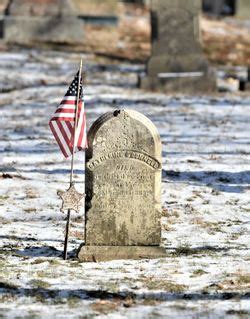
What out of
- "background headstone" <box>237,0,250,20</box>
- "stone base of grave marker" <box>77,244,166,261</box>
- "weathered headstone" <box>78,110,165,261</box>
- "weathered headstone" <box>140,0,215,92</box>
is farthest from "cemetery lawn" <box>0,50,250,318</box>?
"background headstone" <box>237,0,250,20</box>

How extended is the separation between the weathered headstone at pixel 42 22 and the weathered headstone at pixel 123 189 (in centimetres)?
1509

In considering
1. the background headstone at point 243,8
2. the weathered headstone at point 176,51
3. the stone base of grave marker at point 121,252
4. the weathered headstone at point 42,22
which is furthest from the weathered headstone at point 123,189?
the background headstone at point 243,8

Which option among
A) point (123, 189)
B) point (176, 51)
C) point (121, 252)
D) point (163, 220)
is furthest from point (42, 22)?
point (121, 252)

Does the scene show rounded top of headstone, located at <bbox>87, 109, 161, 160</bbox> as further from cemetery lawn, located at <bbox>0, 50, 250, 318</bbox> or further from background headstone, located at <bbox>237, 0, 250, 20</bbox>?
background headstone, located at <bbox>237, 0, 250, 20</bbox>

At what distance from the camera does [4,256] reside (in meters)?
8.76

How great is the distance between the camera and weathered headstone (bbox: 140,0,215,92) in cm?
1808

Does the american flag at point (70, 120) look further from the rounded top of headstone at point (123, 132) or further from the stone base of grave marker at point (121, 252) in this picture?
the stone base of grave marker at point (121, 252)

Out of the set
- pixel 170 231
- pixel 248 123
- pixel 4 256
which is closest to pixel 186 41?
pixel 248 123

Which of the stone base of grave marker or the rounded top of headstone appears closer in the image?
the rounded top of headstone

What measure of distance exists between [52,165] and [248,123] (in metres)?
4.54

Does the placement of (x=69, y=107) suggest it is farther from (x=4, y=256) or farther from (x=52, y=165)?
(x=52, y=165)

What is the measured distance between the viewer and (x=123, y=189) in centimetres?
889

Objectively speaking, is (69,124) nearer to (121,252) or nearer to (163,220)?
(121,252)

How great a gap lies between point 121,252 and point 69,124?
4.41 ft
